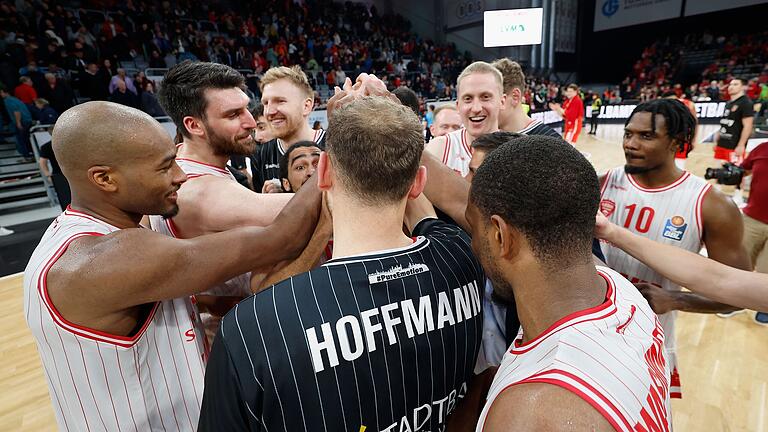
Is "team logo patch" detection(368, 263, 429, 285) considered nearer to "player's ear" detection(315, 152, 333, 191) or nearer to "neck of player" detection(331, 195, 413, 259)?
"neck of player" detection(331, 195, 413, 259)

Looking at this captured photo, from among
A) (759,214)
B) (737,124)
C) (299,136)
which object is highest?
(299,136)

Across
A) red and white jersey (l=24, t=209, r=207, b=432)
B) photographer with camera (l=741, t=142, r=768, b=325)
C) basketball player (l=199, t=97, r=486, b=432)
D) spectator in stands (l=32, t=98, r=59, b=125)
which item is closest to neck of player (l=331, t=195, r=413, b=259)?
basketball player (l=199, t=97, r=486, b=432)

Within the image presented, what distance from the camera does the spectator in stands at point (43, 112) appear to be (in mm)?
8094

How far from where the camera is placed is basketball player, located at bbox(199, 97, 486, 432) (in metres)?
0.96

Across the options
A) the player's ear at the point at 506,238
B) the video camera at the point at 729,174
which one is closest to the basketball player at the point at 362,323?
the player's ear at the point at 506,238

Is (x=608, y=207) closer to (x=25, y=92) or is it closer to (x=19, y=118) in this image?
(x=19, y=118)

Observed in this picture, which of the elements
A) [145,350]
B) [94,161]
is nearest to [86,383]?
[145,350]

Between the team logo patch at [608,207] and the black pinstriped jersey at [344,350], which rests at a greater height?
the black pinstriped jersey at [344,350]

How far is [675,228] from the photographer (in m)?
2.24

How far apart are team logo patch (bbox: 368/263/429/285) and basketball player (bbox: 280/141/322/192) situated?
1471 mm

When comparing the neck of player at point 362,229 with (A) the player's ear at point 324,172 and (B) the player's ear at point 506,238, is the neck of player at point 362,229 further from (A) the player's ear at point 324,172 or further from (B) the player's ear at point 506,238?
(B) the player's ear at point 506,238

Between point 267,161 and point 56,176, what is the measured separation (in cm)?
523

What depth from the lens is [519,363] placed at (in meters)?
0.99

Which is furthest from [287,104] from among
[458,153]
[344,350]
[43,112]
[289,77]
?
[43,112]
